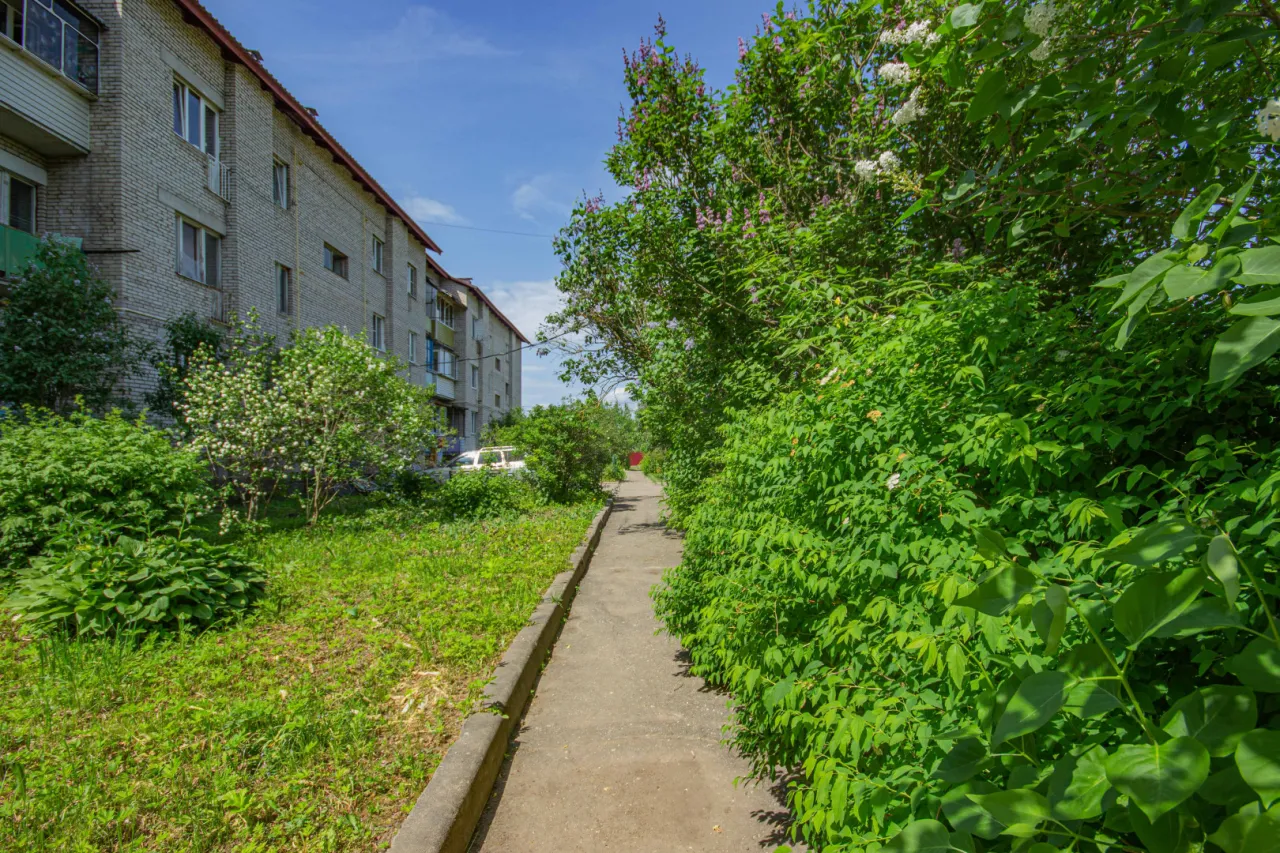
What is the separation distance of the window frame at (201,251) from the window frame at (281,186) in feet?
8.92

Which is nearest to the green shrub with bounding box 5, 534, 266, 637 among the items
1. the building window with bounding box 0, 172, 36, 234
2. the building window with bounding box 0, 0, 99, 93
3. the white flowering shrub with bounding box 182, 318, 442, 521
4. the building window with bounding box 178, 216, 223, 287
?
the white flowering shrub with bounding box 182, 318, 442, 521

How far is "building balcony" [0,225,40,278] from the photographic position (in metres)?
10.7

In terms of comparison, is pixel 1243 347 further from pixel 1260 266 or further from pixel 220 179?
pixel 220 179

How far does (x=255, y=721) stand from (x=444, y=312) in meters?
33.4

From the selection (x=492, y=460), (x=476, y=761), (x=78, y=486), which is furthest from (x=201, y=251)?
(x=476, y=761)

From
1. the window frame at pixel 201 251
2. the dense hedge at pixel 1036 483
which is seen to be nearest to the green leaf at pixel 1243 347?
the dense hedge at pixel 1036 483

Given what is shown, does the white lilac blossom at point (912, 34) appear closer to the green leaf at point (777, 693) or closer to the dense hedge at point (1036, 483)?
the dense hedge at point (1036, 483)

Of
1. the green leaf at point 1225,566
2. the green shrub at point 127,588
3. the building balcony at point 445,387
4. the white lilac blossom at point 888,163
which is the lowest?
the green shrub at point 127,588

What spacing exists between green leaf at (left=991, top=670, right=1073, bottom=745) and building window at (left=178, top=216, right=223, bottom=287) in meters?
16.2

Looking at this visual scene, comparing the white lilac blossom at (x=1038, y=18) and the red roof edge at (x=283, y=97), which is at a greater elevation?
the red roof edge at (x=283, y=97)

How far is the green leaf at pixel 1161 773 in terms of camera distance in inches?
31.5

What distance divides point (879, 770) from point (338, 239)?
22.5m

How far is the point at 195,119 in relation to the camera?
14.3 m

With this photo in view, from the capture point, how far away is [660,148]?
6824 millimetres
